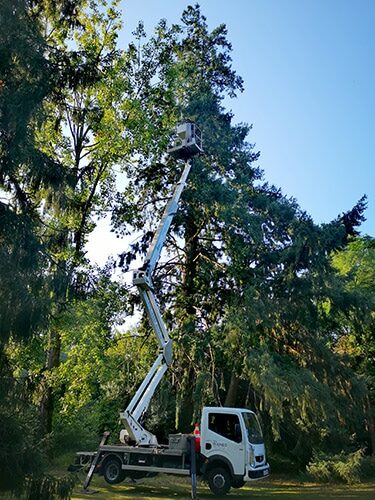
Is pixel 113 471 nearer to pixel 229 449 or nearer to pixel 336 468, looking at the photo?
pixel 229 449

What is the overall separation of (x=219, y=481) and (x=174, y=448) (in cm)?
135

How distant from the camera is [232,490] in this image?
13.1 meters

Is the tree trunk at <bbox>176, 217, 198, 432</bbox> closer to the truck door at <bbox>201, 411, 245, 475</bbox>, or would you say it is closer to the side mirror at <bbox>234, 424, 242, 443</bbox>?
the truck door at <bbox>201, 411, 245, 475</bbox>

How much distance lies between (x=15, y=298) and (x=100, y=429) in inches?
384

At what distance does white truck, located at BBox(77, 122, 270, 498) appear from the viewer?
38.1 ft

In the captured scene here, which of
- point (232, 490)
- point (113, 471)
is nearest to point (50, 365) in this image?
point (113, 471)

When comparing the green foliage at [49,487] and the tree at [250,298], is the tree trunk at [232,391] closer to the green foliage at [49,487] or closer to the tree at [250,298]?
the tree at [250,298]

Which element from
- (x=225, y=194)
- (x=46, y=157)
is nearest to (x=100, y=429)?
(x=225, y=194)

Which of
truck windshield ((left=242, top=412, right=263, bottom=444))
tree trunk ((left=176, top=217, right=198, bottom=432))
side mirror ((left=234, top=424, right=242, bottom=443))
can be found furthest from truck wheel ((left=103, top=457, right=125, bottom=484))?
tree trunk ((left=176, top=217, right=198, bottom=432))

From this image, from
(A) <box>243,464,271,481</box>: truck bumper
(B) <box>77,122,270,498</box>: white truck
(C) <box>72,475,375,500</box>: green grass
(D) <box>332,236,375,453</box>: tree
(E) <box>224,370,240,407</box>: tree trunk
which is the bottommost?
(C) <box>72,475,375,500</box>: green grass

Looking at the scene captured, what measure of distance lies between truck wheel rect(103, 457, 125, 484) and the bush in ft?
20.6

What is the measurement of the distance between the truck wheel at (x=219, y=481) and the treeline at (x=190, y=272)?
9.02ft

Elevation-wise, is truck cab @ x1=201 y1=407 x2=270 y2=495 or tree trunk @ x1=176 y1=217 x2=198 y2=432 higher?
tree trunk @ x1=176 y1=217 x2=198 y2=432

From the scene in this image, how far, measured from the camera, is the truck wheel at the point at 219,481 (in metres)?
11.6
